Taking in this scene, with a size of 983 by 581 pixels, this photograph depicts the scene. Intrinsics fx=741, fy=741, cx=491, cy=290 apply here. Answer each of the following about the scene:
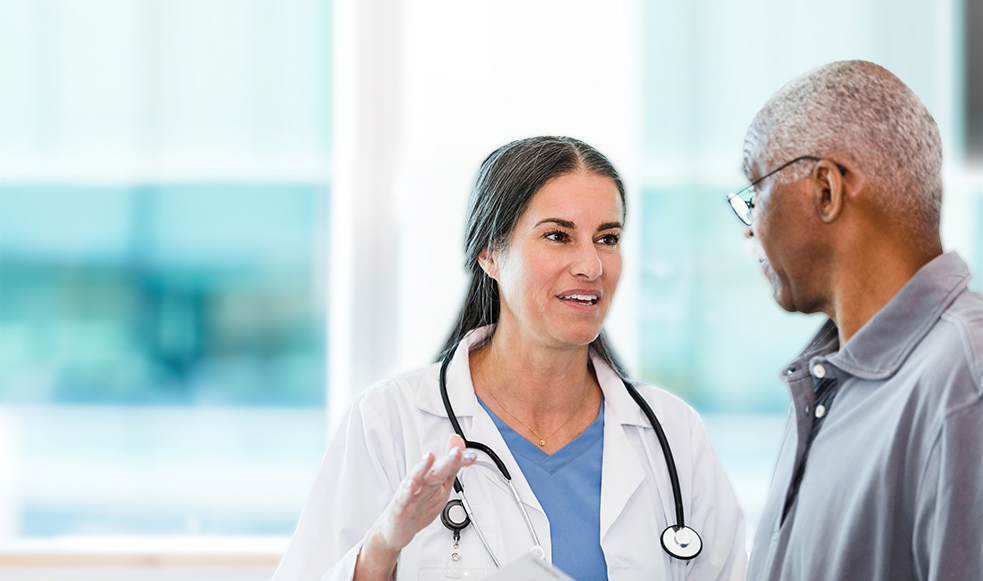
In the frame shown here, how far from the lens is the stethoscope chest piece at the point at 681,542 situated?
4.51ft

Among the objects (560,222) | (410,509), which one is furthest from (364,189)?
(410,509)

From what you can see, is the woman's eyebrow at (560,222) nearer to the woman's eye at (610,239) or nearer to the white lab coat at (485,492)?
the woman's eye at (610,239)

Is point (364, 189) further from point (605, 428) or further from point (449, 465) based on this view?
point (449, 465)

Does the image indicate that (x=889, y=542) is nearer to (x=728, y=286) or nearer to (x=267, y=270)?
(x=728, y=286)

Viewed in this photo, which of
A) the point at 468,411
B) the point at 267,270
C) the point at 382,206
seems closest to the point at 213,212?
the point at 267,270

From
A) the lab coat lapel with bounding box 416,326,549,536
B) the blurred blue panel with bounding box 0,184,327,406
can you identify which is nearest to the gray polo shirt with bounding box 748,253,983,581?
the lab coat lapel with bounding box 416,326,549,536

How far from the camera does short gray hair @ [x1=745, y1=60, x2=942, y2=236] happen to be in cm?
88

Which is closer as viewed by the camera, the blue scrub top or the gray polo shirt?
the gray polo shirt

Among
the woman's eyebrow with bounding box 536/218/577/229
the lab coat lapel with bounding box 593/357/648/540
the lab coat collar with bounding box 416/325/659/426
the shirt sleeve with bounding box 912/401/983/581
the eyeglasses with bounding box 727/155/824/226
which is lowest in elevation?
the lab coat lapel with bounding box 593/357/648/540

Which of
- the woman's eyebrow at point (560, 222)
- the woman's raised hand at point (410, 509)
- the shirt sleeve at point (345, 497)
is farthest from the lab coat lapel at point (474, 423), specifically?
the woman's eyebrow at point (560, 222)

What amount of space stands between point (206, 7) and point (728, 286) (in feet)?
6.16

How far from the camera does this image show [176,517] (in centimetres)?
233

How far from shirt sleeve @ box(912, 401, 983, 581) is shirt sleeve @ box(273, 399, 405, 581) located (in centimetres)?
→ 93

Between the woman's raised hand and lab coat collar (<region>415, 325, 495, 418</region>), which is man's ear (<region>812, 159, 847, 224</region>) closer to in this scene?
the woman's raised hand
